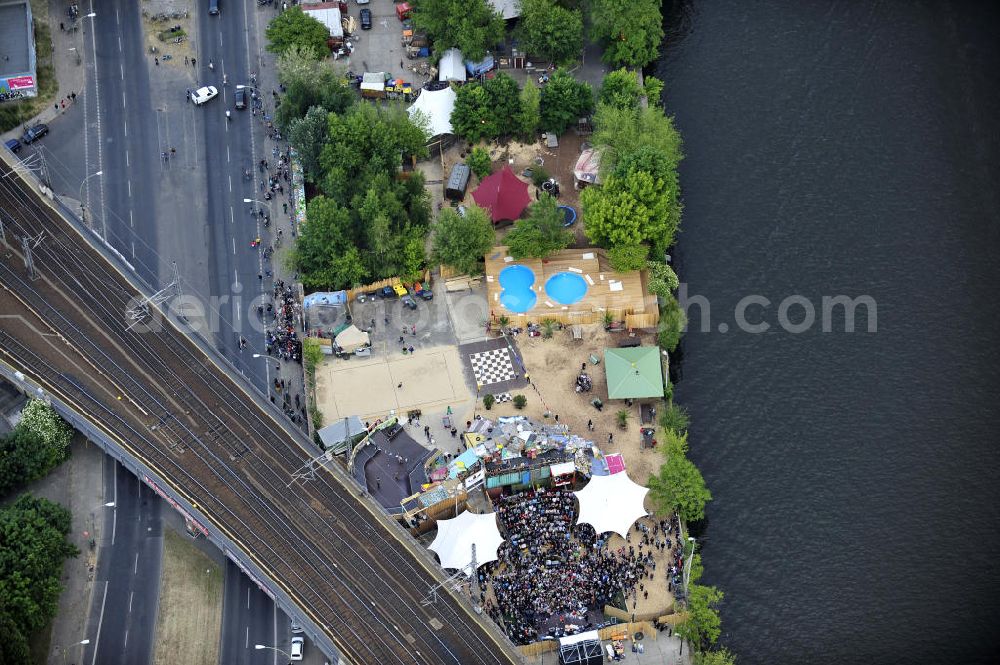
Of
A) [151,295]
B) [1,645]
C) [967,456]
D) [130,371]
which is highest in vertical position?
[151,295]

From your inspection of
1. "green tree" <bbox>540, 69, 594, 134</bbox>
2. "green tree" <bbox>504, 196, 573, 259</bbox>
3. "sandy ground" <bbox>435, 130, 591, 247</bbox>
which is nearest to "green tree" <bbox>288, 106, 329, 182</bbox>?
"sandy ground" <bbox>435, 130, 591, 247</bbox>

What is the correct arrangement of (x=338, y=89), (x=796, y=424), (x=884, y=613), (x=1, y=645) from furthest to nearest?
1. (x=338, y=89)
2. (x=796, y=424)
3. (x=884, y=613)
4. (x=1, y=645)

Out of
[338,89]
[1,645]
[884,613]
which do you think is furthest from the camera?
[338,89]

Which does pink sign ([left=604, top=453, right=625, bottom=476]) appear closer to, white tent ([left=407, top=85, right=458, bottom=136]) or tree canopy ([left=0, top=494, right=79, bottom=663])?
white tent ([left=407, top=85, right=458, bottom=136])

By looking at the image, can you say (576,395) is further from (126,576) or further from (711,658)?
(126,576)

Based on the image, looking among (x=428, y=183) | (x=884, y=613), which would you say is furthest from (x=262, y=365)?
(x=884, y=613)

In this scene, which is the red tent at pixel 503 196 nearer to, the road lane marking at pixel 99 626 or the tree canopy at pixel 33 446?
the tree canopy at pixel 33 446

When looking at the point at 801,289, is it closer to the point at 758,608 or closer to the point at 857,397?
the point at 857,397
